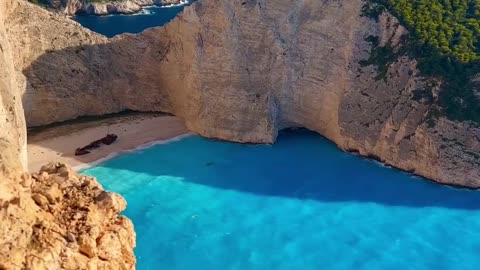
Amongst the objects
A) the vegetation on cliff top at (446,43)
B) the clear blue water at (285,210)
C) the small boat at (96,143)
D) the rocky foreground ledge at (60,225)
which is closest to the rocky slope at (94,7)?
the small boat at (96,143)

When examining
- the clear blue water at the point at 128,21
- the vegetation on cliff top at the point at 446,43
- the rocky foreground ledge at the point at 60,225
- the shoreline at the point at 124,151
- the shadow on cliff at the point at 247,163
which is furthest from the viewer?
the clear blue water at the point at 128,21

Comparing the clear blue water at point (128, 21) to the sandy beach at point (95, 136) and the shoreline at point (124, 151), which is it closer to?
the sandy beach at point (95, 136)

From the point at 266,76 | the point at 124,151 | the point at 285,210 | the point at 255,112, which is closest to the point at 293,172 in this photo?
the point at 285,210

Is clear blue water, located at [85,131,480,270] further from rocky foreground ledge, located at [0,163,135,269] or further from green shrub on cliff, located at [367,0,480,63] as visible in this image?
rocky foreground ledge, located at [0,163,135,269]

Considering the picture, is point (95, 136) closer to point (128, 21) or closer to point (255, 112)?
point (255, 112)

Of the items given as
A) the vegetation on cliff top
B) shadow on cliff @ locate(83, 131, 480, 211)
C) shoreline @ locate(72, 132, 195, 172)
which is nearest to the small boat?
shoreline @ locate(72, 132, 195, 172)

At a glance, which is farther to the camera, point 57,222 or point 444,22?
point 444,22
